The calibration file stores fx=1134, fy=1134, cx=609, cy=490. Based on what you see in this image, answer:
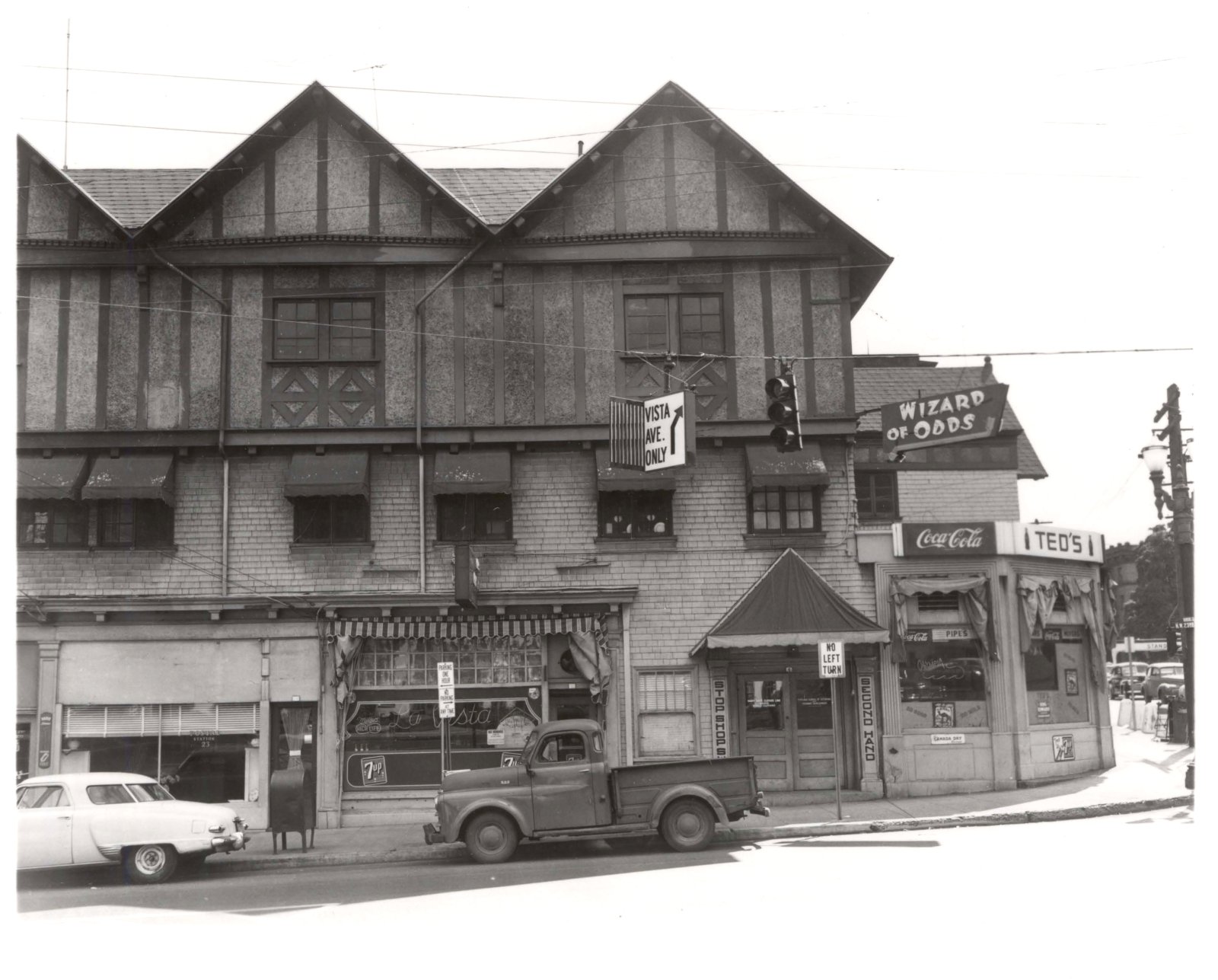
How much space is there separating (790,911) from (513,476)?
11.6 meters

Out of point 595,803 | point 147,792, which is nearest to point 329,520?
point 147,792

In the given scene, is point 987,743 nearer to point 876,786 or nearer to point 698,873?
point 876,786

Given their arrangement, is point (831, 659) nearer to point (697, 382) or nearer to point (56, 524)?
point (697, 382)

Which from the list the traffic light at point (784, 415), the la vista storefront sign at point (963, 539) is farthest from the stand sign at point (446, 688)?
the la vista storefront sign at point (963, 539)

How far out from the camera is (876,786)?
66.7 ft

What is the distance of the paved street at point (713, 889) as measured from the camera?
1027 cm

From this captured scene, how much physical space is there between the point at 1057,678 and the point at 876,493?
4954 mm

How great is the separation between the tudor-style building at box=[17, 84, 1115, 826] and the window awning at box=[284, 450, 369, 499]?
2.4 inches

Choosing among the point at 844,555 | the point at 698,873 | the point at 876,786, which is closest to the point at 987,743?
the point at 876,786

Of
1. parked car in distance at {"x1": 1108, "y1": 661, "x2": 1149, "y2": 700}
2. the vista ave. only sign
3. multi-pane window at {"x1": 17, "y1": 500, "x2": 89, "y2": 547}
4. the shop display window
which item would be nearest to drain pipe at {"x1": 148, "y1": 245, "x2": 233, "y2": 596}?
multi-pane window at {"x1": 17, "y1": 500, "x2": 89, "y2": 547}

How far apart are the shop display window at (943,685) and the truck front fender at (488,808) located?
8251mm

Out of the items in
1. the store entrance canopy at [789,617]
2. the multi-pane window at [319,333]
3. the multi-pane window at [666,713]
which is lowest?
the multi-pane window at [666,713]

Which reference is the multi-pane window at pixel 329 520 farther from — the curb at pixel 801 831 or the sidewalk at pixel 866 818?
the curb at pixel 801 831

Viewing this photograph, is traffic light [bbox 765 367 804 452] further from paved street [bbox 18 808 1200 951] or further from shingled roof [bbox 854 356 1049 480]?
shingled roof [bbox 854 356 1049 480]
